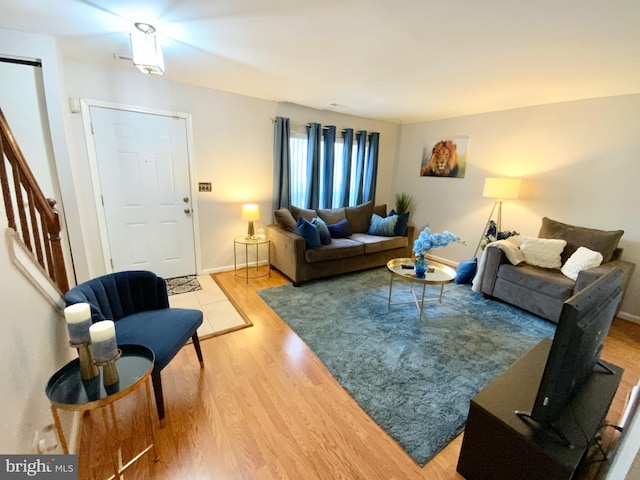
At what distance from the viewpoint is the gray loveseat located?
8.52ft

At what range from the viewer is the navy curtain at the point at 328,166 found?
4180 mm

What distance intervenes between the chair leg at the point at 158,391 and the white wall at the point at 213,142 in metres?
1.94

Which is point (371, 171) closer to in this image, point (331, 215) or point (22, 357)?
point (331, 215)

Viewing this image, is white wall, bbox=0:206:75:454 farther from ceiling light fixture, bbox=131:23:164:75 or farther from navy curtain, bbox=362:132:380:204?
navy curtain, bbox=362:132:380:204

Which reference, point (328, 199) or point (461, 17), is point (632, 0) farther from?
point (328, 199)

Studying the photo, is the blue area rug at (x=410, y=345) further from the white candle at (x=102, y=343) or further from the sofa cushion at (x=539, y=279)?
the white candle at (x=102, y=343)

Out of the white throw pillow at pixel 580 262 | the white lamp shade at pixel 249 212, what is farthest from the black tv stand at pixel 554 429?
the white lamp shade at pixel 249 212

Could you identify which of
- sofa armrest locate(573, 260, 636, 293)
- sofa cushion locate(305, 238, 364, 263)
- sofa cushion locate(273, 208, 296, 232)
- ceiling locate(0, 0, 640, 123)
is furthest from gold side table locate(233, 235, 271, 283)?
sofa armrest locate(573, 260, 636, 293)

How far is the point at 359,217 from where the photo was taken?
4.36 meters

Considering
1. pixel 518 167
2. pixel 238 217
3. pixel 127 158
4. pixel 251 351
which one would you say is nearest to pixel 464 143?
pixel 518 167

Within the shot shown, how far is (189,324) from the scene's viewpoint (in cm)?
174

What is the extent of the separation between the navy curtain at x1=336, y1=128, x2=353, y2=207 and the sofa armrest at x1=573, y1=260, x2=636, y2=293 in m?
3.08

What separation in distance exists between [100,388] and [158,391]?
470mm

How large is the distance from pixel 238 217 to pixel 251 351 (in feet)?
6.75
